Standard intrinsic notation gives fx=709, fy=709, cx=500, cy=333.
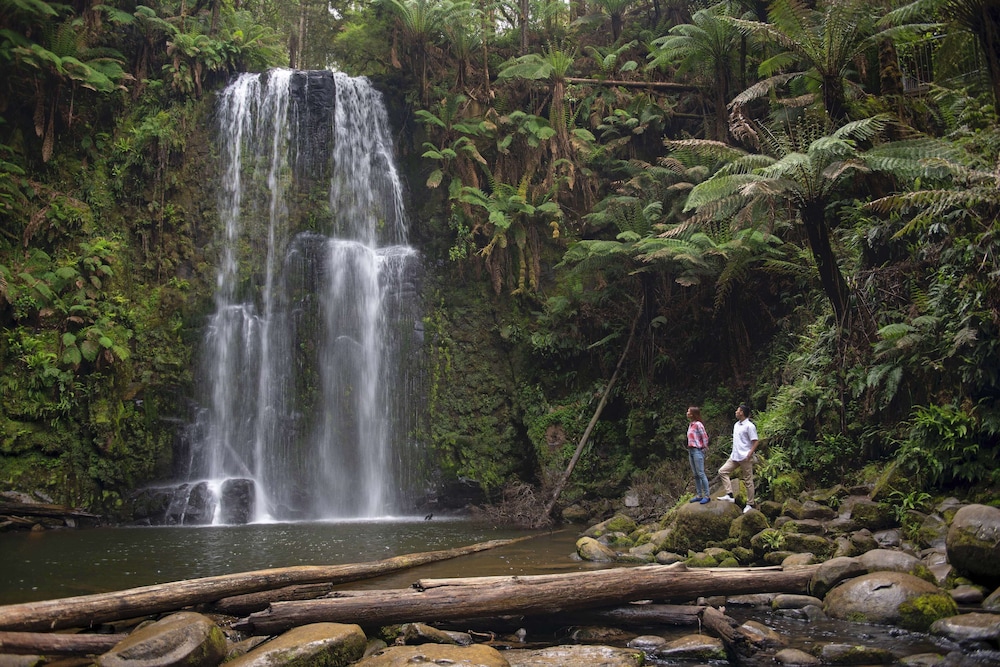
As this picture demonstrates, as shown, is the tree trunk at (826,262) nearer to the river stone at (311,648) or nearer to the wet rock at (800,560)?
the wet rock at (800,560)

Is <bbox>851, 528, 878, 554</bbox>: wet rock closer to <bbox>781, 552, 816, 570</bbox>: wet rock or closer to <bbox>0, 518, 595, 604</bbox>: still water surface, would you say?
<bbox>781, 552, 816, 570</bbox>: wet rock

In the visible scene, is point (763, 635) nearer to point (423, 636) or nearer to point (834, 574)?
point (834, 574)

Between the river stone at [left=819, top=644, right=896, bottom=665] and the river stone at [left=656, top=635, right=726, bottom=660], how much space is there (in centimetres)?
70

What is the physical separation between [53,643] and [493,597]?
3.12m

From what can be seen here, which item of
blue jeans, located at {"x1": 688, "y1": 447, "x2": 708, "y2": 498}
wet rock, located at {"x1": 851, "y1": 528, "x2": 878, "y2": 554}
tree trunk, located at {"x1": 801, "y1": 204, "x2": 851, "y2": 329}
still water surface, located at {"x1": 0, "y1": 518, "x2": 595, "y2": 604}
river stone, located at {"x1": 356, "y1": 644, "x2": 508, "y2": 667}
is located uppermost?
tree trunk, located at {"x1": 801, "y1": 204, "x2": 851, "y2": 329}

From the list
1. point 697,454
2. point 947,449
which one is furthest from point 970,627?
point 697,454

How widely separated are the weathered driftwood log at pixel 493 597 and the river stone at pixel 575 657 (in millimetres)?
424

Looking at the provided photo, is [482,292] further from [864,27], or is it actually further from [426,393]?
[864,27]

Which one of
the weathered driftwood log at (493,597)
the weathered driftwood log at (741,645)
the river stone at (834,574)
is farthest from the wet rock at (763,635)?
the river stone at (834,574)

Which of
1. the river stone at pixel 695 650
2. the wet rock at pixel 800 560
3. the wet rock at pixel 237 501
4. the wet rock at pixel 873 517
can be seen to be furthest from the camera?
the wet rock at pixel 237 501

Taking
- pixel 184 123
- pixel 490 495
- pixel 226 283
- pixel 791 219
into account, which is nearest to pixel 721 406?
pixel 791 219

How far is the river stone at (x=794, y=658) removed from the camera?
4.97 meters

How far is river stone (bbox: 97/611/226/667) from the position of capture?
4711 millimetres

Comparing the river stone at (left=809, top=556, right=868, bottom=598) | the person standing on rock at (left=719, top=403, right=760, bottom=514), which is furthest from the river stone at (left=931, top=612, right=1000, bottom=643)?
the person standing on rock at (left=719, top=403, right=760, bottom=514)
